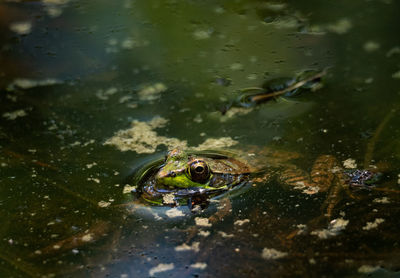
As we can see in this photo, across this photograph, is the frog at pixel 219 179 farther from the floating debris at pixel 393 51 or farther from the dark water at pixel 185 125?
the floating debris at pixel 393 51

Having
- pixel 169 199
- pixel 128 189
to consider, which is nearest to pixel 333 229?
pixel 169 199

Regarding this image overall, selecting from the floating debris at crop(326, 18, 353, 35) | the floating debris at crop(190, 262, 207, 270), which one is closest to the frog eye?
the floating debris at crop(190, 262, 207, 270)

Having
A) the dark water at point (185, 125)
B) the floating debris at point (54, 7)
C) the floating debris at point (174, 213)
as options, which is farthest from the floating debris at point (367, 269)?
the floating debris at point (54, 7)

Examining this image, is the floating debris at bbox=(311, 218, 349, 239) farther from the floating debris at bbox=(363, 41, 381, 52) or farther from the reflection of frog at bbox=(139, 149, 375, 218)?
the floating debris at bbox=(363, 41, 381, 52)

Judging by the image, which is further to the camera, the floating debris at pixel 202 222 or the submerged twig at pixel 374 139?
the submerged twig at pixel 374 139

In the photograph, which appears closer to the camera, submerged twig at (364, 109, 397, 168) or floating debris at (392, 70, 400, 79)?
submerged twig at (364, 109, 397, 168)


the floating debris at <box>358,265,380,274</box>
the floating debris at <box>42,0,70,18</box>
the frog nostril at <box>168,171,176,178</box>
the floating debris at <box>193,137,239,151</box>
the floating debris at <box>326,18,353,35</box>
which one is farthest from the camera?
the floating debris at <box>42,0,70,18</box>

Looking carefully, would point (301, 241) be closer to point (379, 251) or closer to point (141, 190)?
point (379, 251)

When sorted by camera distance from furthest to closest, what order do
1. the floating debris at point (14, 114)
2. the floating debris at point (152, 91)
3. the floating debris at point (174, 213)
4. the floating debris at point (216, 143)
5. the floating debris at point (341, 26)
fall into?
the floating debris at point (341, 26) < the floating debris at point (152, 91) < the floating debris at point (14, 114) < the floating debris at point (216, 143) < the floating debris at point (174, 213)
